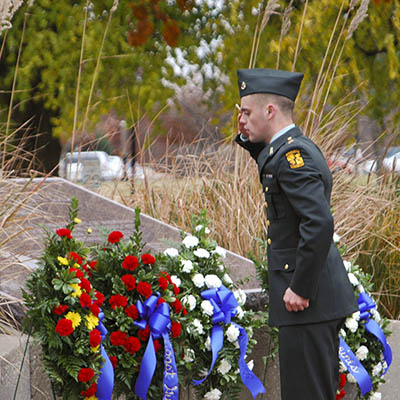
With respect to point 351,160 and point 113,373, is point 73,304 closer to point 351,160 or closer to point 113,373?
point 113,373

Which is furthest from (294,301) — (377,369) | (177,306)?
(377,369)

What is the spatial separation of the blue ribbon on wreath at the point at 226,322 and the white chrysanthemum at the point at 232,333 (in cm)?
3

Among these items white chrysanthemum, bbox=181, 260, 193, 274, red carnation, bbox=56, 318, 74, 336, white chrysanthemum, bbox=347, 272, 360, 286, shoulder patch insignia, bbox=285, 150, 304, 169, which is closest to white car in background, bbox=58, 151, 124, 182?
white chrysanthemum, bbox=181, 260, 193, 274

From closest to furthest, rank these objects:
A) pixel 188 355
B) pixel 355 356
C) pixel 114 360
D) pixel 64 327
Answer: pixel 64 327
pixel 114 360
pixel 188 355
pixel 355 356

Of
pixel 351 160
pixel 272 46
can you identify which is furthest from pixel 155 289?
pixel 272 46

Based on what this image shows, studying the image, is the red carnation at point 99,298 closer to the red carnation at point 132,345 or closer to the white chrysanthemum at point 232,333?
the red carnation at point 132,345

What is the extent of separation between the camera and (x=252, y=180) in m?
4.82

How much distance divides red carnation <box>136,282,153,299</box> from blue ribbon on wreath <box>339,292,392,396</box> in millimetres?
1015

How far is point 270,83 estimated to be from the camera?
287 centimetres

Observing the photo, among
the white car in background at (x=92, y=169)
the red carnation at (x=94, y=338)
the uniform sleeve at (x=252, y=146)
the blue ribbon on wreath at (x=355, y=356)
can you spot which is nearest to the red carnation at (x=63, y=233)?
the red carnation at (x=94, y=338)

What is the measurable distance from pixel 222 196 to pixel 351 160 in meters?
1.26

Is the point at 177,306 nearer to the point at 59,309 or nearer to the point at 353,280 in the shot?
the point at 59,309

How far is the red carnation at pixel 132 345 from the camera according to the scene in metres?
2.97

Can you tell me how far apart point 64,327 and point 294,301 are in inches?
32.4
